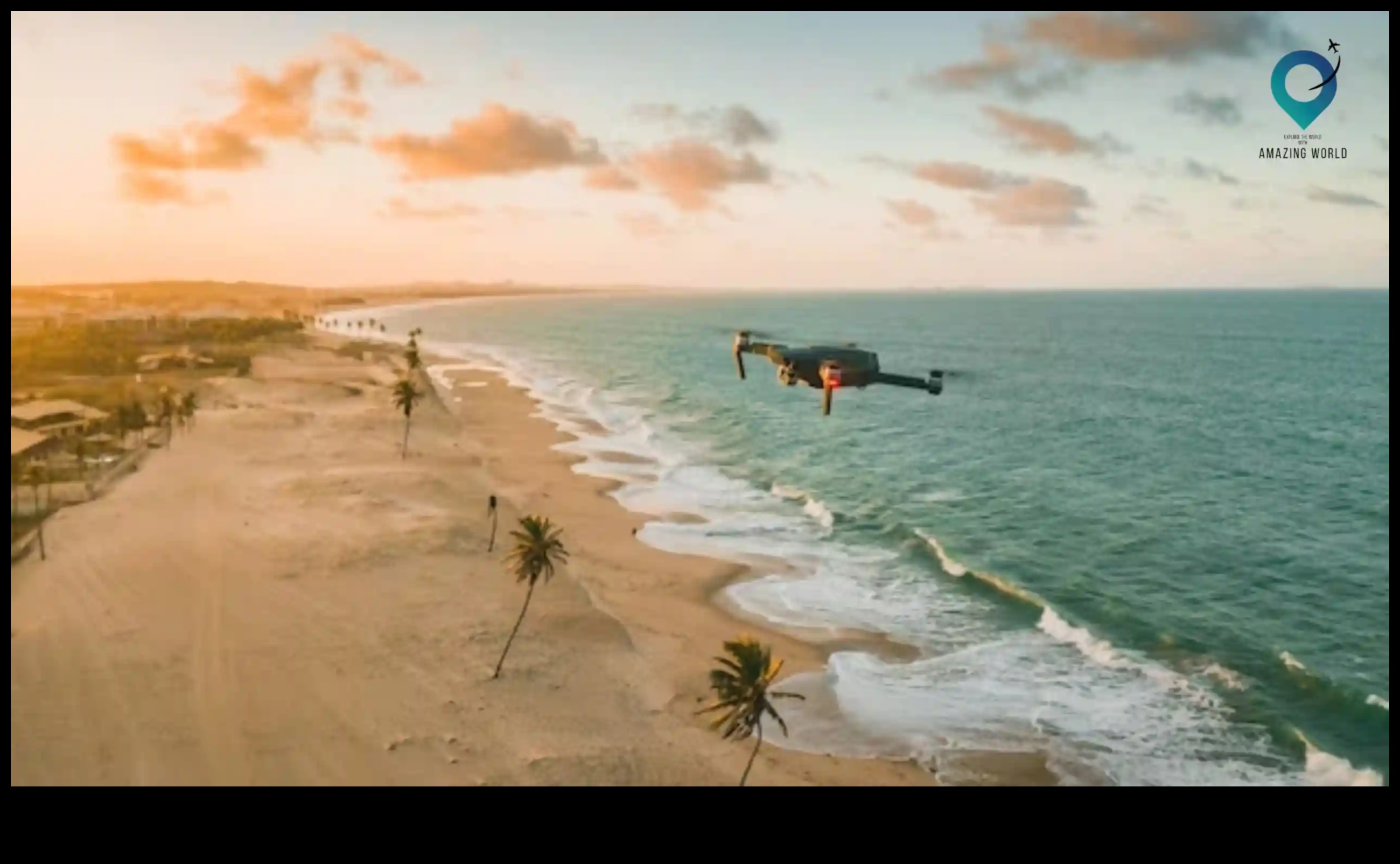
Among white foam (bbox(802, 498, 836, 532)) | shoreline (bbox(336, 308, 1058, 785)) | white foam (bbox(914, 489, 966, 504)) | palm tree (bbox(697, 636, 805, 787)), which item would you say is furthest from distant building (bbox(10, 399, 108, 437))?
white foam (bbox(914, 489, 966, 504))

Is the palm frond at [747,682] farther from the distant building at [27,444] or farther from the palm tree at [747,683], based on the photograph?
the distant building at [27,444]

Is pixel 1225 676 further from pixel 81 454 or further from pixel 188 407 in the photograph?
pixel 188 407

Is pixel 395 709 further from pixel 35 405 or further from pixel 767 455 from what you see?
pixel 767 455

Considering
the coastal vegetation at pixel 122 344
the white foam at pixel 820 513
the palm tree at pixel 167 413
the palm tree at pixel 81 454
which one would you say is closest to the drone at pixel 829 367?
the white foam at pixel 820 513

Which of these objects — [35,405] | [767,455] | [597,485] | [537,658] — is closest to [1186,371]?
[767,455]

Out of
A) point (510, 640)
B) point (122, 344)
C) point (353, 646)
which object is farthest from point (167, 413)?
point (122, 344)

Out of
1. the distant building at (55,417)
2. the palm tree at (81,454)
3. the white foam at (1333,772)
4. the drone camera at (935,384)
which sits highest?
the drone camera at (935,384)
